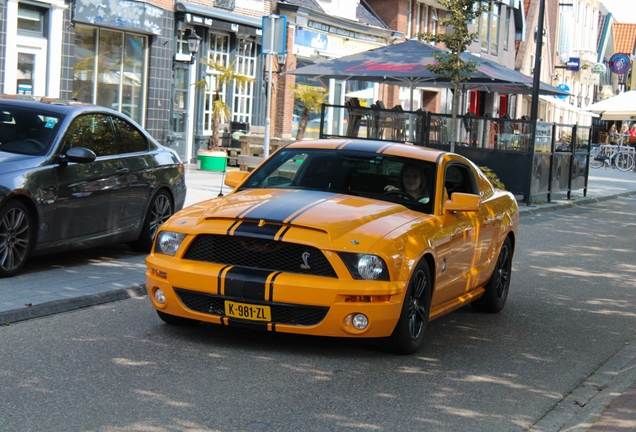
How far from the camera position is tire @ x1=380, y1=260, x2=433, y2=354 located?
6.90 metres

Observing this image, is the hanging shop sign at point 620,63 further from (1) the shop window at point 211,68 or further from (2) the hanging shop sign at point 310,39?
(1) the shop window at point 211,68

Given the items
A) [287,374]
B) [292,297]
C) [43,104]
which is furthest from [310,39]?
[287,374]

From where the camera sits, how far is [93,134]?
1022 centimetres

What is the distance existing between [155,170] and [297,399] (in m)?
5.72

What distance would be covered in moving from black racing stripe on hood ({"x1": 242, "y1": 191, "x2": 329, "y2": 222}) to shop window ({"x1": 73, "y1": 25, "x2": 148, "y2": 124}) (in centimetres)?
1660

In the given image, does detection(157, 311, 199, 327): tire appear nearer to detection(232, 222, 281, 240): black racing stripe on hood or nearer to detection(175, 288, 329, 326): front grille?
detection(175, 288, 329, 326): front grille

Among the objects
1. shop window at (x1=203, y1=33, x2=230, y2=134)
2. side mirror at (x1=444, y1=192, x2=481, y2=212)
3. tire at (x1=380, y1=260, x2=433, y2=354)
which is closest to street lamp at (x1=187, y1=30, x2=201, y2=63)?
shop window at (x1=203, y1=33, x2=230, y2=134)

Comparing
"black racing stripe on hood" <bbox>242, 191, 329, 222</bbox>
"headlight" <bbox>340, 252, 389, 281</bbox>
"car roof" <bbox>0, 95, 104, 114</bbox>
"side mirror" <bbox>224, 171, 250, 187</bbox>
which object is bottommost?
"headlight" <bbox>340, 252, 389, 281</bbox>

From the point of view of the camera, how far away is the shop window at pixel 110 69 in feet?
76.6

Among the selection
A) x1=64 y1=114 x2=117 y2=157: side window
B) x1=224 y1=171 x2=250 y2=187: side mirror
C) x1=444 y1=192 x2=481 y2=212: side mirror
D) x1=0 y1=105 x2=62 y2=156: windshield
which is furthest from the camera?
x1=64 y1=114 x2=117 y2=157: side window

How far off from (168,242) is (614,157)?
4128 centimetres

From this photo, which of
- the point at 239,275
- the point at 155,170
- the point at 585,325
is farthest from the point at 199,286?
the point at 155,170

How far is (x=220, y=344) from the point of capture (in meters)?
7.06

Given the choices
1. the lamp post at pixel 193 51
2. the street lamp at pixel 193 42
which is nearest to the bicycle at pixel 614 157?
the lamp post at pixel 193 51
